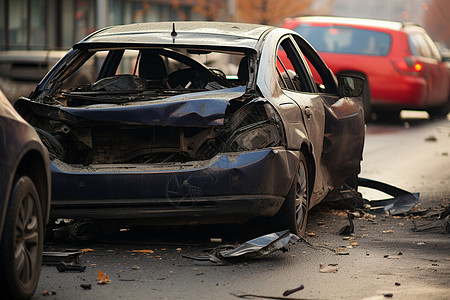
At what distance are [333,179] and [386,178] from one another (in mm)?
3559

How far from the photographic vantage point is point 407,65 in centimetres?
1980

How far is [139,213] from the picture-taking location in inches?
272

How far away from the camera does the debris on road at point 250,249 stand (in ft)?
22.0

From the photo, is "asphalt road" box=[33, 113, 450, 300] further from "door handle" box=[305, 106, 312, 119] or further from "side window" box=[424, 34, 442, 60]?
"side window" box=[424, 34, 442, 60]

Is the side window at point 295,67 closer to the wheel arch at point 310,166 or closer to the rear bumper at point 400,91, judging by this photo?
the wheel arch at point 310,166

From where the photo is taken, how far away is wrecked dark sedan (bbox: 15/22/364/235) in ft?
22.5

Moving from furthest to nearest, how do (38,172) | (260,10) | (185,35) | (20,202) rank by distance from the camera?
(260,10) → (185,35) → (38,172) → (20,202)

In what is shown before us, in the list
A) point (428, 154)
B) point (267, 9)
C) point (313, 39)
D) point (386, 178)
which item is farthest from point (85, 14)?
point (386, 178)

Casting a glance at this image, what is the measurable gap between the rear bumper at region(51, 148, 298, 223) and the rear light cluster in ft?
43.3

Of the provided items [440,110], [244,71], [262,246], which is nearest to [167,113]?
[244,71]

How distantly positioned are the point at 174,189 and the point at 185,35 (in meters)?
1.49

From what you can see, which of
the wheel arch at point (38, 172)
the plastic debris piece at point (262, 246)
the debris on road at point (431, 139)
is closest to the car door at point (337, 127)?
the plastic debris piece at point (262, 246)

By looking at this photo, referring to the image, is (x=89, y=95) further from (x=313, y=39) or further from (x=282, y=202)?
(x=313, y=39)

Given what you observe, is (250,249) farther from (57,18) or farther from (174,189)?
(57,18)
